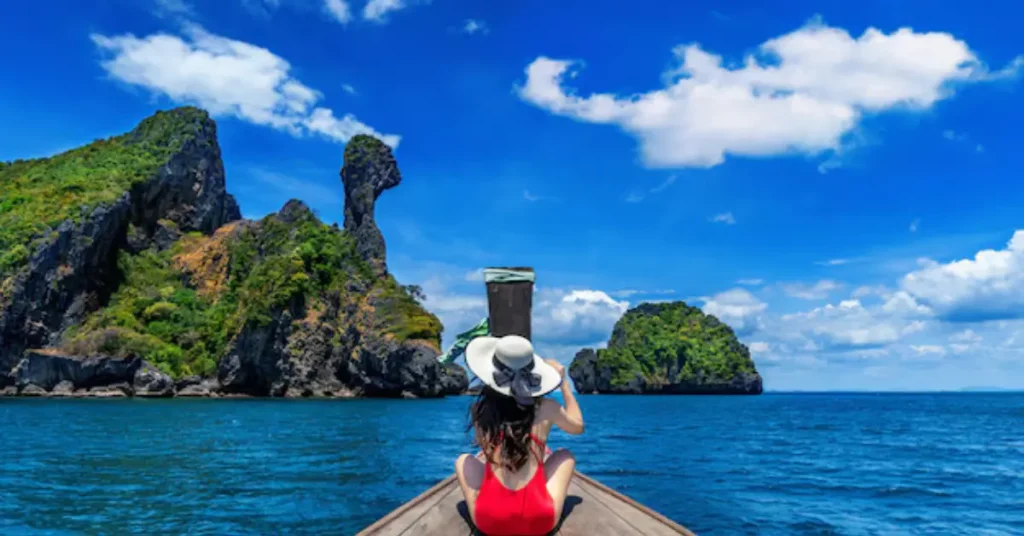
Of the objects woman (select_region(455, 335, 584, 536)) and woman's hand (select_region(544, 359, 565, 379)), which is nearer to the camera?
woman (select_region(455, 335, 584, 536))

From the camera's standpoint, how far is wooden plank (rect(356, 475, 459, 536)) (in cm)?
519

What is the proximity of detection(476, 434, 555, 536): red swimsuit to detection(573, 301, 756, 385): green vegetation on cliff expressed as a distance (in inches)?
5699

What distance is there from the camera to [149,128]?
117 m

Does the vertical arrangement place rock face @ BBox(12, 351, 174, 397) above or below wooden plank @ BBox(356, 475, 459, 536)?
below

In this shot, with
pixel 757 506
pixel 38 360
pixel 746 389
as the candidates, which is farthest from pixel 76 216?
pixel 746 389

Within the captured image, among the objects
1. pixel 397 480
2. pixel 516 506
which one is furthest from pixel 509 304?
pixel 397 480

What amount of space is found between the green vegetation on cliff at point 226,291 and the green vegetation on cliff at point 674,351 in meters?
67.8

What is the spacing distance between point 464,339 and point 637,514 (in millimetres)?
2162

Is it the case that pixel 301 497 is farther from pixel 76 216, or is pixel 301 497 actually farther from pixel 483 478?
pixel 76 216

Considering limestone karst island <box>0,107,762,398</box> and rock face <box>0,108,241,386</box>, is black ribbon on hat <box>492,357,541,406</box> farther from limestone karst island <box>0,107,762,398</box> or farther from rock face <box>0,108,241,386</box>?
rock face <box>0,108,241,386</box>

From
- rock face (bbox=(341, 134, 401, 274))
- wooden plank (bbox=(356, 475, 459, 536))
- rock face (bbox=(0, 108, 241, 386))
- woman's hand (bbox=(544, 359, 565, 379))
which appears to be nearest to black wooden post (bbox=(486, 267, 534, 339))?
woman's hand (bbox=(544, 359, 565, 379))

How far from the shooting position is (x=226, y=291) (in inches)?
3964

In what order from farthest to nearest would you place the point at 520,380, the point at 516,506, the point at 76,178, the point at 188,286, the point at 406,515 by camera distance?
the point at 188,286, the point at 76,178, the point at 406,515, the point at 516,506, the point at 520,380

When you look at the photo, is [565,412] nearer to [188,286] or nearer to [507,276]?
[507,276]
